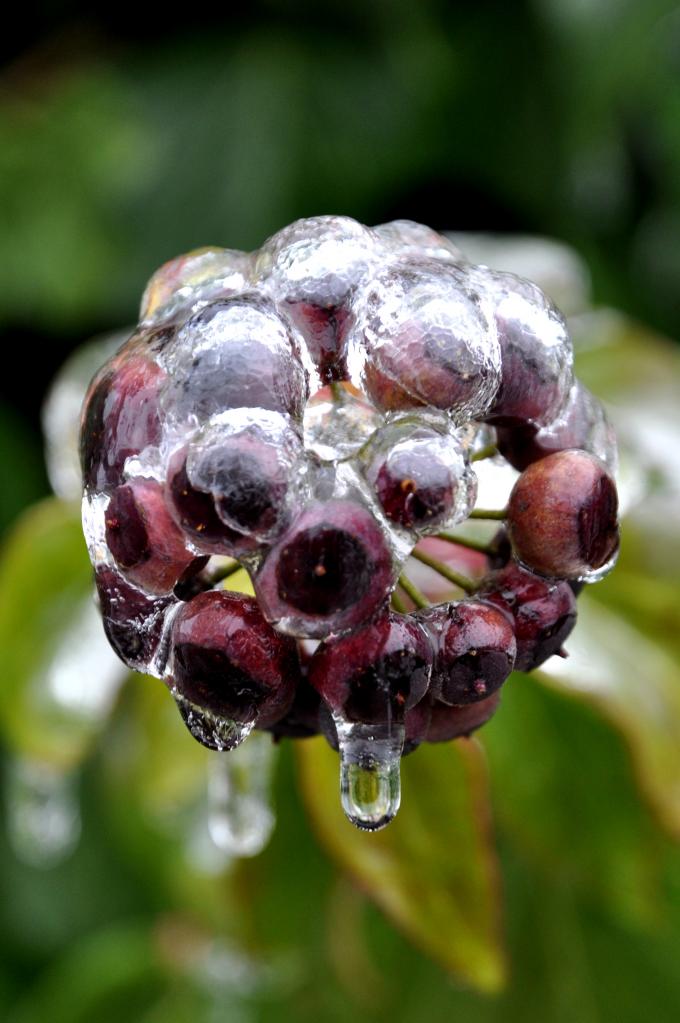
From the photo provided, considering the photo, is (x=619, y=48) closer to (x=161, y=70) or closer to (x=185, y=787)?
(x=161, y=70)

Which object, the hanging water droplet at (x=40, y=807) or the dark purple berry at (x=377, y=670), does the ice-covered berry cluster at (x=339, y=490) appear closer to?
the dark purple berry at (x=377, y=670)

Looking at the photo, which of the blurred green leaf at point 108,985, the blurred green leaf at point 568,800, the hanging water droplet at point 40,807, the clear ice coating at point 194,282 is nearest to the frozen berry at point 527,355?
the clear ice coating at point 194,282

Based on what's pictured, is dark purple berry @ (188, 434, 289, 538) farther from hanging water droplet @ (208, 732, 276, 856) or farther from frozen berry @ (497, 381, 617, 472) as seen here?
hanging water droplet @ (208, 732, 276, 856)

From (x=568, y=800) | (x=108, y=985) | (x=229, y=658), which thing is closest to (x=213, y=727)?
(x=229, y=658)

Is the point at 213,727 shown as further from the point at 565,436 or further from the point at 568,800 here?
the point at 568,800

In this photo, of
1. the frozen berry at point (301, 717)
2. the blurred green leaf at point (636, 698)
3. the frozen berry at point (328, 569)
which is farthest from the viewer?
the blurred green leaf at point (636, 698)

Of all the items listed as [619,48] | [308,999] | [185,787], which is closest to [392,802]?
[185,787]
